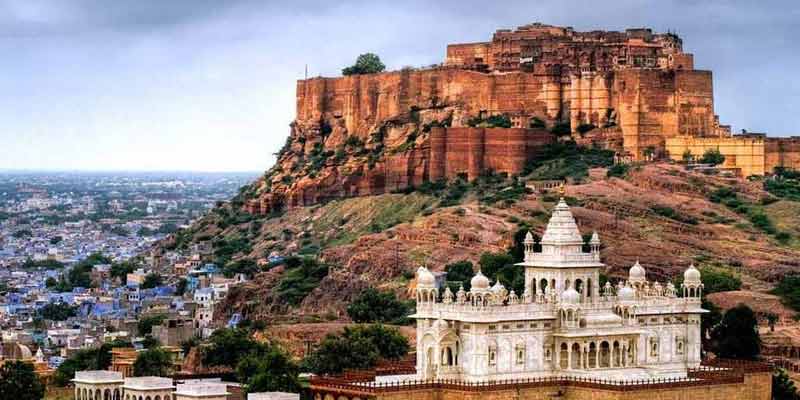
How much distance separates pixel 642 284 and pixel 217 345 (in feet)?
68.2

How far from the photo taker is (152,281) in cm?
14362

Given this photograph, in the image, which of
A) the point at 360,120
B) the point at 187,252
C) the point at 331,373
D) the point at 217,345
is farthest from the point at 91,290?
the point at 331,373

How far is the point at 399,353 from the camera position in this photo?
9094 cm

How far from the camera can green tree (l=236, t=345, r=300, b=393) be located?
82.4 meters

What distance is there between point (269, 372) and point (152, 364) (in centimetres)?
1136

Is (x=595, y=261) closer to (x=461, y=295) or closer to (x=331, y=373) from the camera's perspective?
(x=461, y=295)

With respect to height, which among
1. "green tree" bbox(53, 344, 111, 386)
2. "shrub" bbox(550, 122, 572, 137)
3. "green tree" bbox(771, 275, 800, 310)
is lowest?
"green tree" bbox(53, 344, 111, 386)

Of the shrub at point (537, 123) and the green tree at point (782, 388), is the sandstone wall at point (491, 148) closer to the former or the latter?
the shrub at point (537, 123)

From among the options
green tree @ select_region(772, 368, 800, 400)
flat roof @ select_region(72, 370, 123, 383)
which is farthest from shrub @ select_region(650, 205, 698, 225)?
flat roof @ select_region(72, 370, 123, 383)

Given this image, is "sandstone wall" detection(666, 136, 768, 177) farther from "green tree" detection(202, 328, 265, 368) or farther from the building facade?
the building facade

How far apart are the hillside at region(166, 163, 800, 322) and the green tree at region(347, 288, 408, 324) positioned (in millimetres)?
2862

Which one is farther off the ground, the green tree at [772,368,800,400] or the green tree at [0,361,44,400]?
the green tree at [772,368,800,400]

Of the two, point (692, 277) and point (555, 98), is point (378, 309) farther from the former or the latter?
point (555, 98)

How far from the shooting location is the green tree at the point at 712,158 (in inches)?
4719
